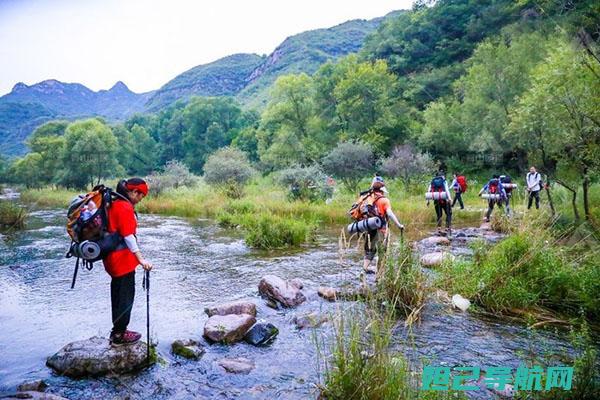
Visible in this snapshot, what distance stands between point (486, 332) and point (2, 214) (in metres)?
20.9

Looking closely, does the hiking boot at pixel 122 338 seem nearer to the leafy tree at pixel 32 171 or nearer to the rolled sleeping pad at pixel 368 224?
the rolled sleeping pad at pixel 368 224

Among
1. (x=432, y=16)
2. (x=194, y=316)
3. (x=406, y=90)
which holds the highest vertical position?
(x=432, y=16)

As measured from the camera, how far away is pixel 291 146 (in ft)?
162

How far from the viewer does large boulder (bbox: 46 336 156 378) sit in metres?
5.08

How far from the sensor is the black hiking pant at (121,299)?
5.49 m

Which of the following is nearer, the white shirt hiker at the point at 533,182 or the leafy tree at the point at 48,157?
the white shirt hiker at the point at 533,182

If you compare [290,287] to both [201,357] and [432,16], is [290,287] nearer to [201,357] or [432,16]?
[201,357]

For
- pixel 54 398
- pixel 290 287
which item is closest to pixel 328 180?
pixel 290 287

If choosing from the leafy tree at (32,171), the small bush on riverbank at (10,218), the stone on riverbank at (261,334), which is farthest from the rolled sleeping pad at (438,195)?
the leafy tree at (32,171)

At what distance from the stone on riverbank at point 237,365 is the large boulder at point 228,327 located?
0.58m

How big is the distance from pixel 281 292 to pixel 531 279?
15.1 ft

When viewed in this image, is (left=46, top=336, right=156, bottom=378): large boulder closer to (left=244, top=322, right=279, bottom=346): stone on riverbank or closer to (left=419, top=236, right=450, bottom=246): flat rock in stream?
(left=244, top=322, right=279, bottom=346): stone on riverbank

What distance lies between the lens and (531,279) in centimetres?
677

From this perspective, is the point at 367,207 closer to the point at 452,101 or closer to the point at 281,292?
the point at 281,292
